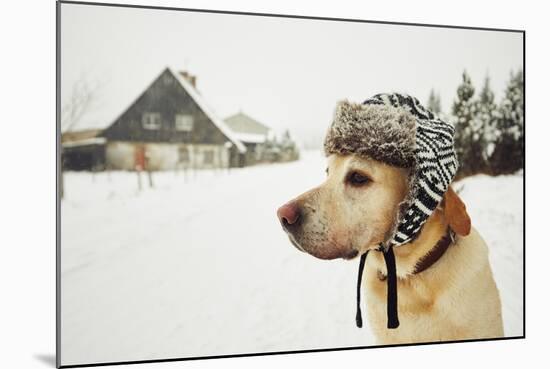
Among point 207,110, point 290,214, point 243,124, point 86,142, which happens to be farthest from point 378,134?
point 86,142

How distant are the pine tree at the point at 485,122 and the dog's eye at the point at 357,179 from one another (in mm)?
1072

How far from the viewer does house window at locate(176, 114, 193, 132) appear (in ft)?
9.80

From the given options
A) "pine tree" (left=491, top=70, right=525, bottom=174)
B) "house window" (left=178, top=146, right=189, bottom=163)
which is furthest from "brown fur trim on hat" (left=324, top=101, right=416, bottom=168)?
"pine tree" (left=491, top=70, right=525, bottom=174)

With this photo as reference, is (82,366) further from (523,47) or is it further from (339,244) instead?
(523,47)

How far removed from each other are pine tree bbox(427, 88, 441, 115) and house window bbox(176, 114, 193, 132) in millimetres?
1311

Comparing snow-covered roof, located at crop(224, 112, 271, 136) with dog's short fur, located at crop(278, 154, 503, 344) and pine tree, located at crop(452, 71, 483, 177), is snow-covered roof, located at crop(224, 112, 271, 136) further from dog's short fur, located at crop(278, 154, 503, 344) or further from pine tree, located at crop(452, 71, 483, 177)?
pine tree, located at crop(452, 71, 483, 177)

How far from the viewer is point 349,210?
103 inches

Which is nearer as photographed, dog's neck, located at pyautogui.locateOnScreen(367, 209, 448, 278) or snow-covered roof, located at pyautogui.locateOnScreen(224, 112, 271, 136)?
dog's neck, located at pyautogui.locateOnScreen(367, 209, 448, 278)

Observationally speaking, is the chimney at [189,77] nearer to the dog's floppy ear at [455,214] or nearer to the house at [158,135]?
the house at [158,135]

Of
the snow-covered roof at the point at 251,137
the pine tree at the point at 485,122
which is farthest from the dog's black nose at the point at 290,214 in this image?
the pine tree at the point at 485,122

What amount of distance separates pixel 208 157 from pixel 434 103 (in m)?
1.29

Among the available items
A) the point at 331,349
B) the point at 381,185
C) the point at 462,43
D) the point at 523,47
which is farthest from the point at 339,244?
the point at 523,47

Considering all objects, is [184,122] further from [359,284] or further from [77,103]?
[359,284]

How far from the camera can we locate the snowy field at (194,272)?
113 inches
